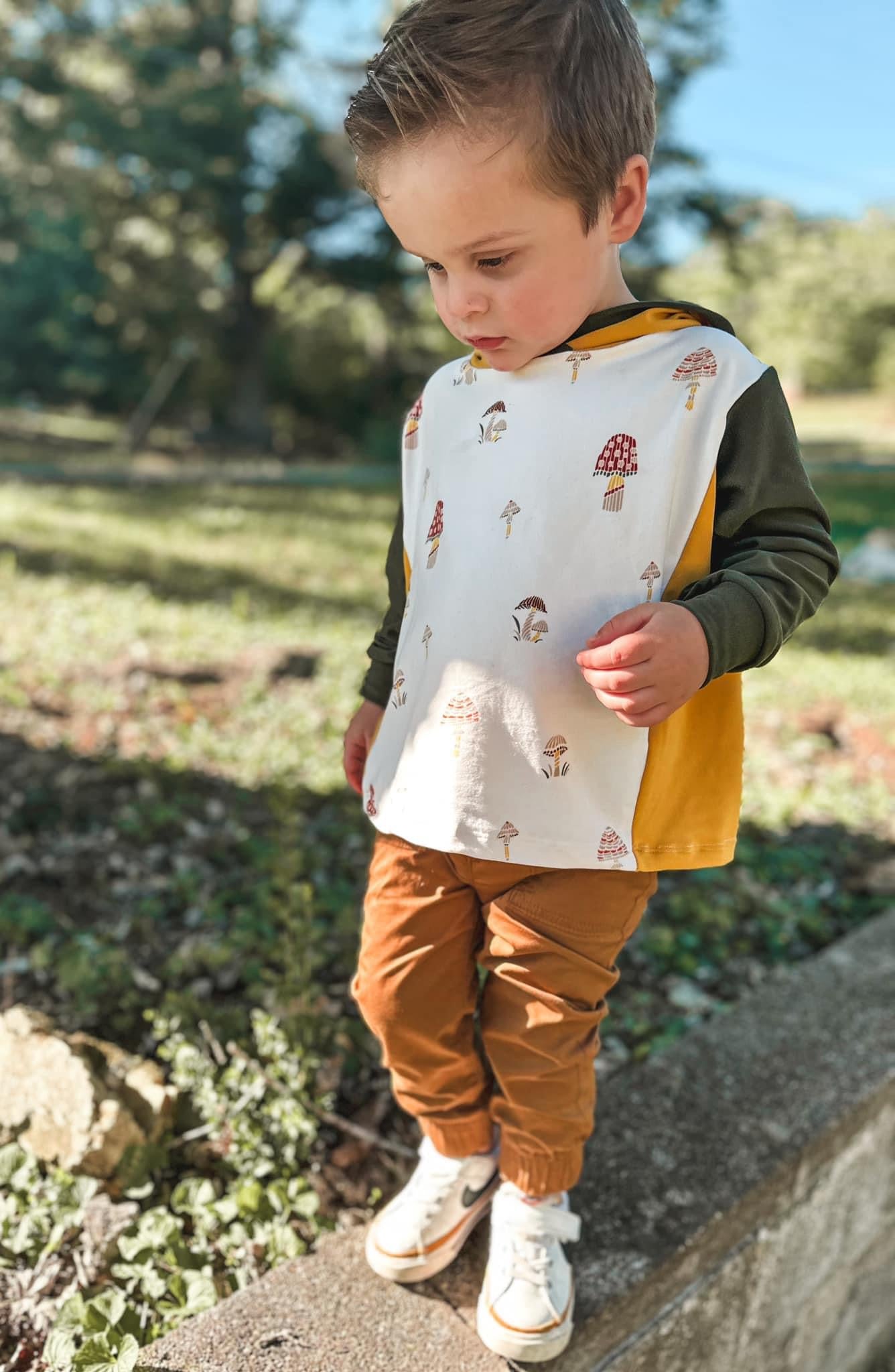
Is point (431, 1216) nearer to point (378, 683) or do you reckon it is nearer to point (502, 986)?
point (502, 986)

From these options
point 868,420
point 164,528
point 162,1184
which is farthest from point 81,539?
point 868,420

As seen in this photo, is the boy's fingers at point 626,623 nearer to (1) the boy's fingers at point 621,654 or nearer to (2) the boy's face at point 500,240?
(1) the boy's fingers at point 621,654

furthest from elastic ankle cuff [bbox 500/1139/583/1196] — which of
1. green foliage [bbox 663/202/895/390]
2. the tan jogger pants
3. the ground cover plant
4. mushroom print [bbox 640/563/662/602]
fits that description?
green foliage [bbox 663/202/895/390]

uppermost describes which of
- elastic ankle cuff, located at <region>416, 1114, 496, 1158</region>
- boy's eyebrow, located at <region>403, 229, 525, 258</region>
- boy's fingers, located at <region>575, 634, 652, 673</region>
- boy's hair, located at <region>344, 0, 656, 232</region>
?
boy's hair, located at <region>344, 0, 656, 232</region>

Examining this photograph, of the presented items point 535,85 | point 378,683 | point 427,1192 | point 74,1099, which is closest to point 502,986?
point 427,1192

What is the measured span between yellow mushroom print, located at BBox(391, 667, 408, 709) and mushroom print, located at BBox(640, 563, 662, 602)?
0.36 metres

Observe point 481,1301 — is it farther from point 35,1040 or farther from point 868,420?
point 868,420

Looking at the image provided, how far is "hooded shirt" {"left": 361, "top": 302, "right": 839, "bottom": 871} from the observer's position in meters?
1.27

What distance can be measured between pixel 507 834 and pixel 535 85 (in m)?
0.83

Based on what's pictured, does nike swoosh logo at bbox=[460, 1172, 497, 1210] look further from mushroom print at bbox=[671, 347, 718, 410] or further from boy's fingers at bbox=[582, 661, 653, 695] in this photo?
mushroom print at bbox=[671, 347, 718, 410]

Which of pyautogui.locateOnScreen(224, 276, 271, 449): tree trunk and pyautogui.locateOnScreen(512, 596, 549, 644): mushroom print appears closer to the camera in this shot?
pyautogui.locateOnScreen(512, 596, 549, 644): mushroom print

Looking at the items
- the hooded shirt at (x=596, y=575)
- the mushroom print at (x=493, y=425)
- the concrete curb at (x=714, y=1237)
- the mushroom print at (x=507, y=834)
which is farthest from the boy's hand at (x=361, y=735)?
the concrete curb at (x=714, y=1237)

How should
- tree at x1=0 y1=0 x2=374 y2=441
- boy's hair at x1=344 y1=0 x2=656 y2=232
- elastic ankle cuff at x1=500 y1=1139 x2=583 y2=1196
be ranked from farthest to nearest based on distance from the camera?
1. tree at x1=0 y1=0 x2=374 y2=441
2. elastic ankle cuff at x1=500 y1=1139 x2=583 y2=1196
3. boy's hair at x1=344 y1=0 x2=656 y2=232

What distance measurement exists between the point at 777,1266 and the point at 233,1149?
37.8 inches
